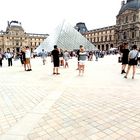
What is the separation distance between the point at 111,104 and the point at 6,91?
3184 mm

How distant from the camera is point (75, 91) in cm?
641

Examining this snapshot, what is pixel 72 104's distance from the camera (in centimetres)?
496

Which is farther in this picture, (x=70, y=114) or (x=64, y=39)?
(x=64, y=39)

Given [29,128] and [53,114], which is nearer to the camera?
[29,128]

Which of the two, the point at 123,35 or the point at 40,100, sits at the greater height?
the point at 123,35

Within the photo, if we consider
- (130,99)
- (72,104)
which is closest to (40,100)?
(72,104)

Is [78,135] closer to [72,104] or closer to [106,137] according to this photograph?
[106,137]

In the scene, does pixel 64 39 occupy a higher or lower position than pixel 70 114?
higher

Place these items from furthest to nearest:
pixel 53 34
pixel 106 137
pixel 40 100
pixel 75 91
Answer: pixel 53 34
pixel 75 91
pixel 40 100
pixel 106 137

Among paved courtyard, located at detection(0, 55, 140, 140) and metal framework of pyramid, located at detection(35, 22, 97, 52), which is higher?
metal framework of pyramid, located at detection(35, 22, 97, 52)

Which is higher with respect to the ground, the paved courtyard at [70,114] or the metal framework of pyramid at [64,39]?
the metal framework of pyramid at [64,39]

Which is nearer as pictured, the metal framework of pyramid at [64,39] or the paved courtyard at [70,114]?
the paved courtyard at [70,114]

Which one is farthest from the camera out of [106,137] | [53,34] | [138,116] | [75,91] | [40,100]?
[53,34]

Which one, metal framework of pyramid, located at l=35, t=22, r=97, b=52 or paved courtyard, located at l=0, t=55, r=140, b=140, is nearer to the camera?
Result: paved courtyard, located at l=0, t=55, r=140, b=140
